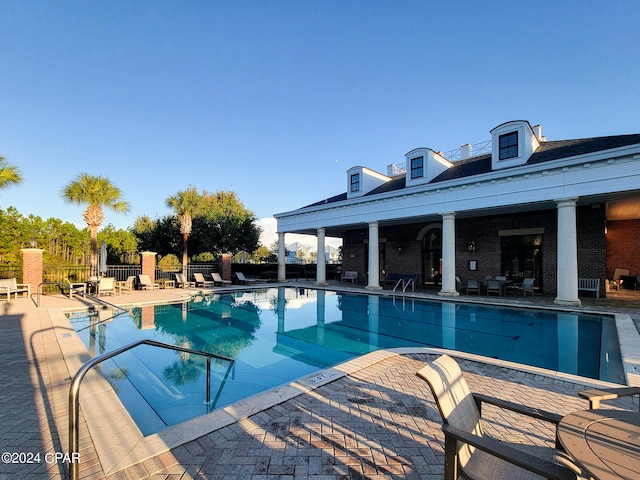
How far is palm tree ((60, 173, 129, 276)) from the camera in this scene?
18.0 meters

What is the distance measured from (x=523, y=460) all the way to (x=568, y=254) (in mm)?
14103

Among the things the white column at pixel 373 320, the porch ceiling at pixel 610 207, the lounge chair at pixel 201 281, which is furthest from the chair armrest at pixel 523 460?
the lounge chair at pixel 201 281

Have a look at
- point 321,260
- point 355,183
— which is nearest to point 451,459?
point 355,183

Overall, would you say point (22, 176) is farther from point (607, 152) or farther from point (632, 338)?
point (607, 152)

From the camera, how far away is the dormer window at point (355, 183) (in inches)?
827

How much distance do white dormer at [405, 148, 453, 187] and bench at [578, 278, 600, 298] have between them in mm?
9053

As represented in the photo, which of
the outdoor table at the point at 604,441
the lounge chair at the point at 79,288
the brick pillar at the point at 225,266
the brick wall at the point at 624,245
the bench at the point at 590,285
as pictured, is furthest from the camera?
the brick pillar at the point at 225,266

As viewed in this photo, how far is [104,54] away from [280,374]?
47.3 feet

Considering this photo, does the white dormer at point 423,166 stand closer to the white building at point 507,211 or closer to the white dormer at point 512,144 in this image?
the white building at point 507,211

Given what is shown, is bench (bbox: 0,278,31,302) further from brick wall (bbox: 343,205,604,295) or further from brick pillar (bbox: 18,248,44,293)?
brick wall (bbox: 343,205,604,295)

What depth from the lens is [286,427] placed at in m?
3.23

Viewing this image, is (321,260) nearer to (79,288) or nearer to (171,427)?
(79,288)

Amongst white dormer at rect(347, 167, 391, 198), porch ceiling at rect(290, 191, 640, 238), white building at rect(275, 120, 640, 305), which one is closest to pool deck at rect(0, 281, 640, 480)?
white building at rect(275, 120, 640, 305)

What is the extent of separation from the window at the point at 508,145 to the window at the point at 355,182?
28.4 ft
